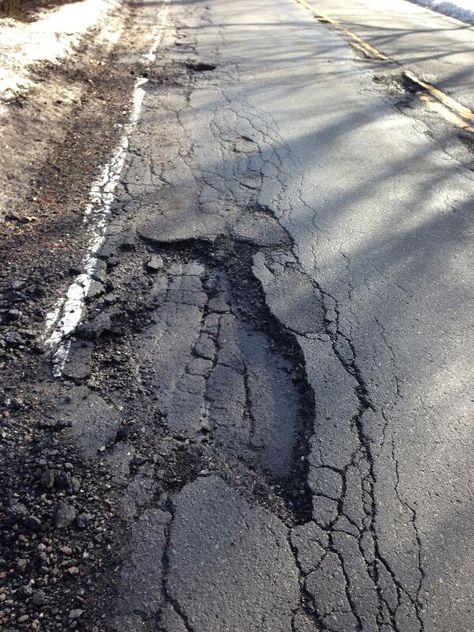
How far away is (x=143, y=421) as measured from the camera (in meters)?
2.89

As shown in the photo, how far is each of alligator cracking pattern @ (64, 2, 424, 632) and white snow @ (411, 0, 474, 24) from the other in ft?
38.4

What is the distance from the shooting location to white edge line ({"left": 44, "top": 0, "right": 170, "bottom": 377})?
3.37 meters

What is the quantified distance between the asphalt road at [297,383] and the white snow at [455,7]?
9989 millimetres

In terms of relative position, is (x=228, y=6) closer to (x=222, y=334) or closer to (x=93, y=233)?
(x=93, y=233)

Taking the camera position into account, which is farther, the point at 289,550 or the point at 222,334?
the point at 222,334

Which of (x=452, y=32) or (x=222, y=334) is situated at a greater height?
(x=452, y=32)

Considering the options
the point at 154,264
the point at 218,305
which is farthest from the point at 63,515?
the point at 154,264

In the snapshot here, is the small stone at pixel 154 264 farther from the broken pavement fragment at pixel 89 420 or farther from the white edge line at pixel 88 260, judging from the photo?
the broken pavement fragment at pixel 89 420

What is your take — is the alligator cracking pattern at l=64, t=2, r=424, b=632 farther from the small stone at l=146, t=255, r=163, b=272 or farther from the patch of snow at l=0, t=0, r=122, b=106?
the patch of snow at l=0, t=0, r=122, b=106

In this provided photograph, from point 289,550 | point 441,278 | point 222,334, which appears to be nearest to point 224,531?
point 289,550

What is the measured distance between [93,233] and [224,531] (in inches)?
111

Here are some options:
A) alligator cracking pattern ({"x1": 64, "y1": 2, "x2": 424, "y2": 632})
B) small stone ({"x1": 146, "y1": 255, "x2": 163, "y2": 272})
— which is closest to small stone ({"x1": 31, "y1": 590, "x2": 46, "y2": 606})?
alligator cracking pattern ({"x1": 64, "y1": 2, "x2": 424, "y2": 632})

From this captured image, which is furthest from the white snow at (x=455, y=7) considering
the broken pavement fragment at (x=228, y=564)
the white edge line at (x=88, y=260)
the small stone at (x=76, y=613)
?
the small stone at (x=76, y=613)

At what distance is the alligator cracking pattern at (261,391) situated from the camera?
2244 millimetres
